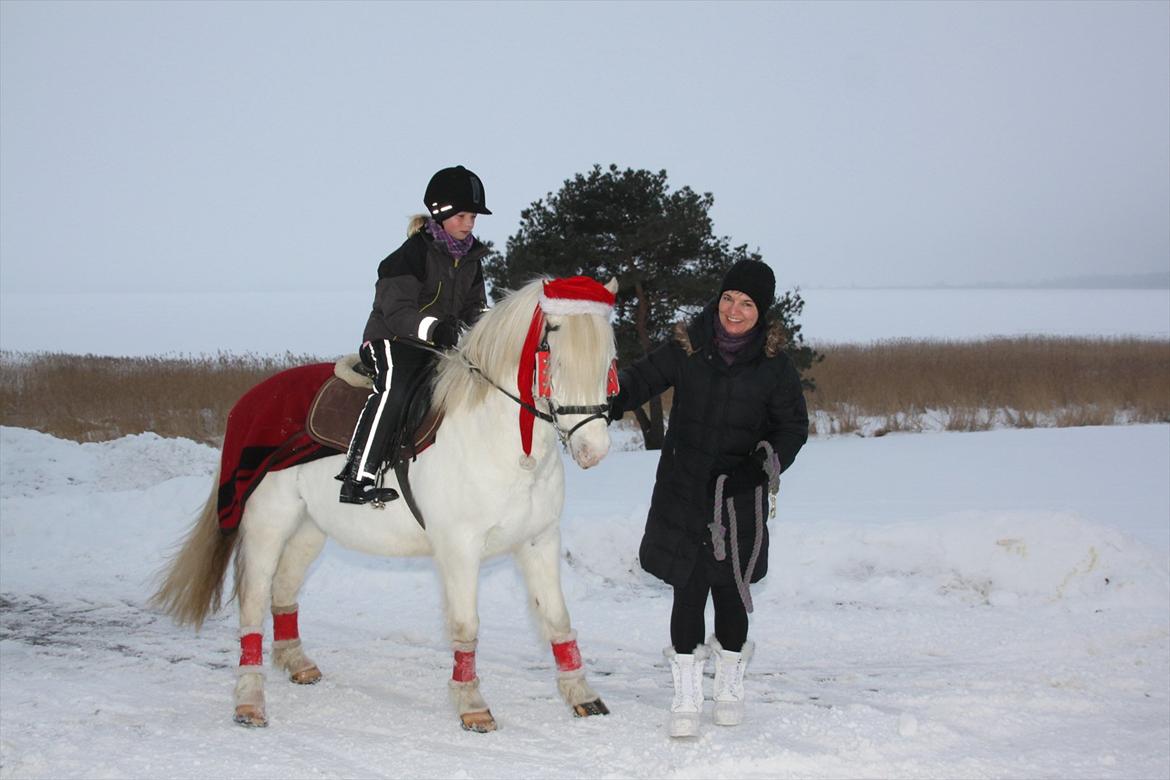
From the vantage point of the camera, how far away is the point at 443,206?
4.62m

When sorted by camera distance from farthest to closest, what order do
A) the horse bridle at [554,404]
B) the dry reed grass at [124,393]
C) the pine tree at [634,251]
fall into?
1. the dry reed grass at [124,393]
2. the pine tree at [634,251]
3. the horse bridle at [554,404]

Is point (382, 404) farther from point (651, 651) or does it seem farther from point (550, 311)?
point (651, 651)

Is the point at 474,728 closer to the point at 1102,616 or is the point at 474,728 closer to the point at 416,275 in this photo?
the point at 416,275

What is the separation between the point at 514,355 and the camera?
14.1ft

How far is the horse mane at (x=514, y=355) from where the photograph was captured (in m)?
3.94

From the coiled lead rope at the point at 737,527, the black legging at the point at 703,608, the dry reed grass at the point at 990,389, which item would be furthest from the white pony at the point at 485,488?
the dry reed grass at the point at 990,389

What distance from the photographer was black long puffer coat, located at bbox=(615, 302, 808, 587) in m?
4.50

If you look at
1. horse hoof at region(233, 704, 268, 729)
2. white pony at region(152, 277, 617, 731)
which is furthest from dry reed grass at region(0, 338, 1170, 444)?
horse hoof at region(233, 704, 268, 729)

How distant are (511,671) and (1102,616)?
3697 millimetres

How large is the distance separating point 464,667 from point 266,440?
5.25ft

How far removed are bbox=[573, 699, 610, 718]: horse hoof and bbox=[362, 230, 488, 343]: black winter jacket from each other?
192cm

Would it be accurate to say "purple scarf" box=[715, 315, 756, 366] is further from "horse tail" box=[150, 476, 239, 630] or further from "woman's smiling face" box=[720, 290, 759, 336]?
"horse tail" box=[150, 476, 239, 630]

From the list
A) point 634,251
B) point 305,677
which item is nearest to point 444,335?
point 305,677

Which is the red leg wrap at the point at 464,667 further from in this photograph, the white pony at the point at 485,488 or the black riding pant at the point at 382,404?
the black riding pant at the point at 382,404
